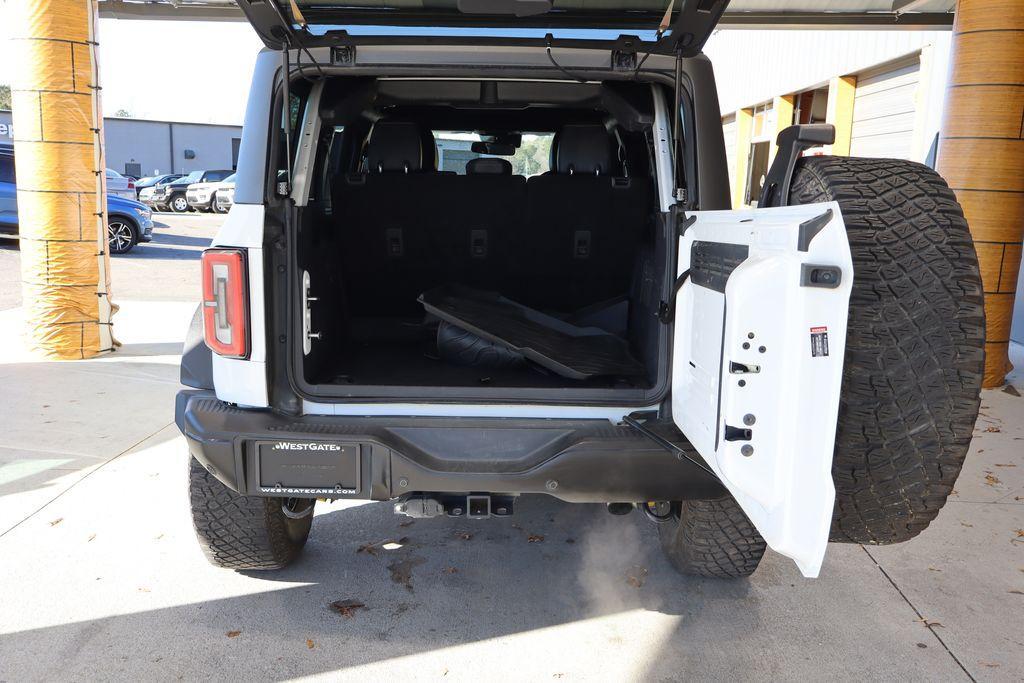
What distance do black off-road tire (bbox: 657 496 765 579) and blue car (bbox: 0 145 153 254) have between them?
12784mm

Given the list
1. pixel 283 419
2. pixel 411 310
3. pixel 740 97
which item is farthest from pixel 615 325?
pixel 740 97

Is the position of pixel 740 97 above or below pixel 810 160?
above

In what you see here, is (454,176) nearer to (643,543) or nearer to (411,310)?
(411,310)

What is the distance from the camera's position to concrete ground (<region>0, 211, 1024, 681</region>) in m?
2.61

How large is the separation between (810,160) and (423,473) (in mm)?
1410

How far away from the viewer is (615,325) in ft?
13.0

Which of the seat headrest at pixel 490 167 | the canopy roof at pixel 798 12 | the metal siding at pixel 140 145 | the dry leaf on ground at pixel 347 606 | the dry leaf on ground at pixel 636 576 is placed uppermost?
the metal siding at pixel 140 145

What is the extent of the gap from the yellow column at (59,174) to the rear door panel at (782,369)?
558 cm

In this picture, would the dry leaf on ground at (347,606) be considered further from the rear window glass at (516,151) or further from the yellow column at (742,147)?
the yellow column at (742,147)

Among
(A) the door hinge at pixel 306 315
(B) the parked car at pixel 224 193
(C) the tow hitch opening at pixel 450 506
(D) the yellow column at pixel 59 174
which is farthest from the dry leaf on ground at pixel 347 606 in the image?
(B) the parked car at pixel 224 193

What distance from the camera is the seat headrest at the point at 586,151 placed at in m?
4.04

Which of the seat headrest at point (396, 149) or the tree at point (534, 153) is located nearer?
the seat headrest at point (396, 149)

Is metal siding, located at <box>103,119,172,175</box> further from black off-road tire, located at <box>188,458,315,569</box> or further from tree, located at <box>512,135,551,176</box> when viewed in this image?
black off-road tire, located at <box>188,458,315,569</box>

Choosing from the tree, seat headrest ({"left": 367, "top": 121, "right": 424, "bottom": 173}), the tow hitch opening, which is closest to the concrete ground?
the tow hitch opening
